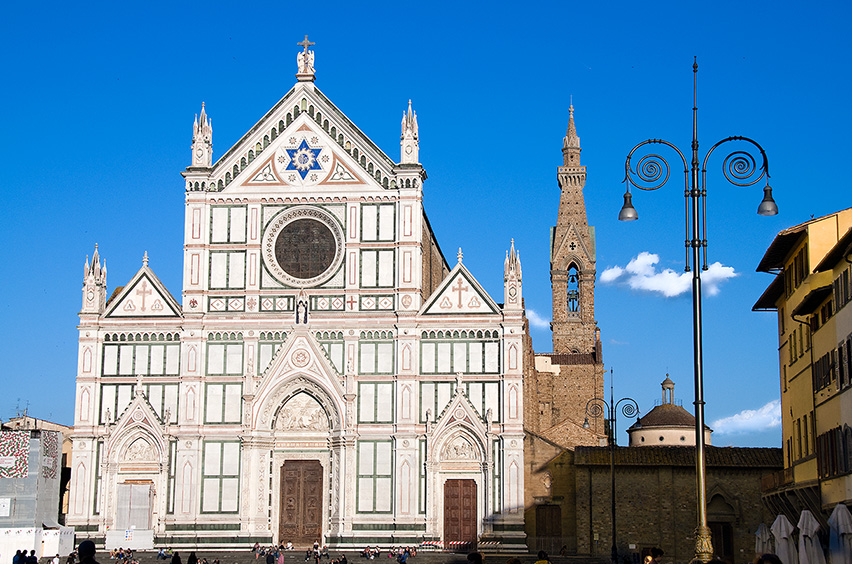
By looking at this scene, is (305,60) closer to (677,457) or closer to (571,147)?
(677,457)

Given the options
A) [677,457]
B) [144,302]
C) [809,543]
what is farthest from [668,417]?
[809,543]

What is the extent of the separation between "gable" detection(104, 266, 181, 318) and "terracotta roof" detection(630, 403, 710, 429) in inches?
1338

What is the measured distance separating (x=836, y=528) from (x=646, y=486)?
870 inches

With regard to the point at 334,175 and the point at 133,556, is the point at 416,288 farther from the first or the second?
the point at 133,556

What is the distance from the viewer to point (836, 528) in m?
24.9

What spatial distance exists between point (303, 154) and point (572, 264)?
5382 centimetres

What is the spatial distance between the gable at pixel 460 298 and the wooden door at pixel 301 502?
27.4ft

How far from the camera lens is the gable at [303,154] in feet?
156

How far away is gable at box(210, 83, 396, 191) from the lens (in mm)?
47625

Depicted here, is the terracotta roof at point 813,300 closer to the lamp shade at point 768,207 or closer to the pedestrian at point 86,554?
the lamp shade at point 768,207

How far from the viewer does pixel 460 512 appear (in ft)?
148

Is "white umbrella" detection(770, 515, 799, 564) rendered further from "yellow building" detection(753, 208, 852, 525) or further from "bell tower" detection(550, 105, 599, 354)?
"bell tower" detection(550, 105, 599, 354)

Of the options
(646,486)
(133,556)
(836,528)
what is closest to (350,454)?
(133,556)

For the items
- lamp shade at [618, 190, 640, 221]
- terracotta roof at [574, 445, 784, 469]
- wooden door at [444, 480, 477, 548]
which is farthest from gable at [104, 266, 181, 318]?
lamp shade at [618, 190, 640, 221]
